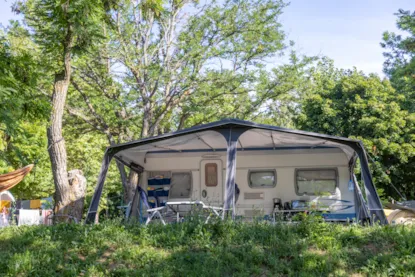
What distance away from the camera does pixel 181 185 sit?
479 inches

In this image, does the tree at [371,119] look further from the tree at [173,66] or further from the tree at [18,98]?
the tree at [18,98]

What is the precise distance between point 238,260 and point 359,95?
1418 centimetres

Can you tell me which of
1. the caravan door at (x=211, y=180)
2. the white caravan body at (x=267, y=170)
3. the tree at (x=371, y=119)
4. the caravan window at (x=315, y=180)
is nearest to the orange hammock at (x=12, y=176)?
the white caravan body at (x=267, y=170)

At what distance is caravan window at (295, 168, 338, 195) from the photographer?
11578 mm

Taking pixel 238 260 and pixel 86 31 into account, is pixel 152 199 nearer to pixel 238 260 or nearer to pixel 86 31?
pixel 86 31

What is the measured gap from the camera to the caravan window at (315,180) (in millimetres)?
11578

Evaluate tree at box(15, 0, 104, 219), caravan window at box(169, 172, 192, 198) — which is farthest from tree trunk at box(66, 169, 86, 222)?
caravan window at box(169, 172, 192, 198)

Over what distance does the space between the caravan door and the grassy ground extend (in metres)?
4.36

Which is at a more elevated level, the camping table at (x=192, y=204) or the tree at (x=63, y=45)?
the tree at (x=63, y=45)

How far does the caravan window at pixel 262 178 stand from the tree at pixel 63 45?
13.5 feet

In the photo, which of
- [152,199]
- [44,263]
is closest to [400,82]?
[152,199]

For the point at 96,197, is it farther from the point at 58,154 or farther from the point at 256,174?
the point at 256,174

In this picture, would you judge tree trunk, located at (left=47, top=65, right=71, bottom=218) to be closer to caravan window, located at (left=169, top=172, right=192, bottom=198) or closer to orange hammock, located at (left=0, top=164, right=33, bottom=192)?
orange hammock, located at (left=0, top=164, right=33, bottom=192)

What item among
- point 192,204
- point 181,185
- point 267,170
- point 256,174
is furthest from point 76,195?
point 267,170
